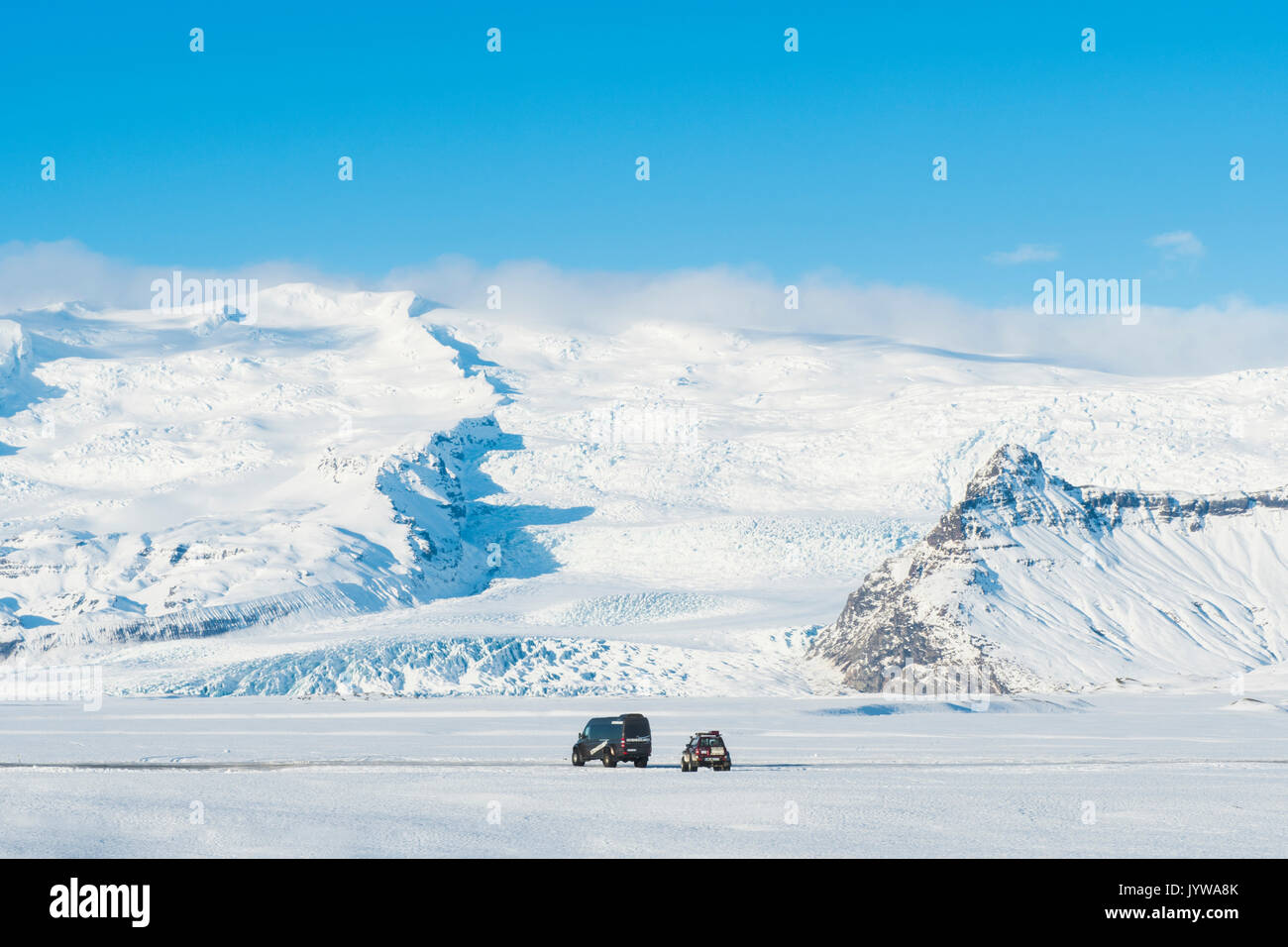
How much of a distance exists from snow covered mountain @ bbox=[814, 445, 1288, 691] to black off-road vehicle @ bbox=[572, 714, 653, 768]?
9912cm

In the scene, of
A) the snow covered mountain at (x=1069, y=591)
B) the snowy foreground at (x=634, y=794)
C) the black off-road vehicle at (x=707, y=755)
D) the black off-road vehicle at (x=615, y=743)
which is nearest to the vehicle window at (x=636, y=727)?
the black off-road vehicle at (x=615, y=743)

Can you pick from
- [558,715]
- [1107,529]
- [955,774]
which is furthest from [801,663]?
[955,774]

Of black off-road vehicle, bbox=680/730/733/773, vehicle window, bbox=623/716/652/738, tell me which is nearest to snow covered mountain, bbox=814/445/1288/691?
vehicle window, bbox=623/716/652/738

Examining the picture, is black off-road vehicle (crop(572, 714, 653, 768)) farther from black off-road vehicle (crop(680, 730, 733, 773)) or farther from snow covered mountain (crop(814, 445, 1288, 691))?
snow covered mountain (crop(814, 445, 1288, 691))

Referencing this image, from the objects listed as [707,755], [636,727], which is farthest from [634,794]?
[636,727]

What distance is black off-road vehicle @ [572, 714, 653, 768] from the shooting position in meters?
44.8

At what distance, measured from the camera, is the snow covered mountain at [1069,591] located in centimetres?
14362

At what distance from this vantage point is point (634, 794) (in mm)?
A: 34812

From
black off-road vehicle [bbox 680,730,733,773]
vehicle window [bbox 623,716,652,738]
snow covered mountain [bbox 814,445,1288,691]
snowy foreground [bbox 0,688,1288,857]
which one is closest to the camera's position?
snowy foreground [bbox 0,688,1288,857]

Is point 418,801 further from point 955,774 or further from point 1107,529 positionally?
point 1107,529

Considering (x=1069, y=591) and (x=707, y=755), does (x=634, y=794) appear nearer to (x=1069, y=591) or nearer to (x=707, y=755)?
(x=707, y=755)

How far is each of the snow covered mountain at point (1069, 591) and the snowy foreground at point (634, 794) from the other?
230 ft

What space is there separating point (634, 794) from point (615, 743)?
10.1 metres
